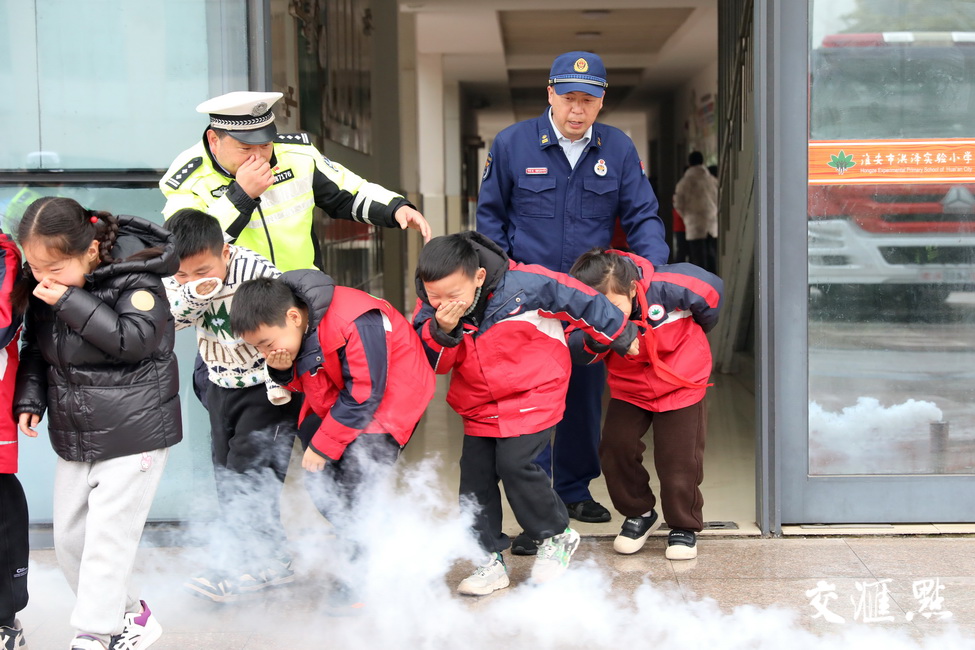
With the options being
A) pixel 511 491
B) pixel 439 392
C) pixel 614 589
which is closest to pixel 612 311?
pixel 511 491

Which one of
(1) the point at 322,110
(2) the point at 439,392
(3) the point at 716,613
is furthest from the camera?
(2) the point at 439,392

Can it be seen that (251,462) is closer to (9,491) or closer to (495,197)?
(9,491)

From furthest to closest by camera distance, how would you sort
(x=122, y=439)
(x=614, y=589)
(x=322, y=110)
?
(x=322, y=110) → (x=614, y=589) → (x=122, y=439)

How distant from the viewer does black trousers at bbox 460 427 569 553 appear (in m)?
3.24

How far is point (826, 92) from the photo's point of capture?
3828mm

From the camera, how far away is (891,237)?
387cm

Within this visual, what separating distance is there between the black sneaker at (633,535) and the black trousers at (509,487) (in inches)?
14.9

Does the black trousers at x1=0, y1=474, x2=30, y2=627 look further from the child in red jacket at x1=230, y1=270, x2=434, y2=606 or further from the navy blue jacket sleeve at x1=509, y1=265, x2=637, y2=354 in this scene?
the navy blue jacket sleeve at x1=509, y1=265, x2=637, y2=354

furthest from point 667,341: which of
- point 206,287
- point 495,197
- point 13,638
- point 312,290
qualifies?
point 13,638

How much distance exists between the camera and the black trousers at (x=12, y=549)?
9.28ft

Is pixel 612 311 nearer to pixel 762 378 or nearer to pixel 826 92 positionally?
pixel 762 378


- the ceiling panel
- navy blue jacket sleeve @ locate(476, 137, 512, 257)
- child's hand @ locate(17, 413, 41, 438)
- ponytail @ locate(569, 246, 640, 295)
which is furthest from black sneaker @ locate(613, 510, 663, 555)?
the ceiling panel

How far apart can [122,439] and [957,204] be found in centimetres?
303

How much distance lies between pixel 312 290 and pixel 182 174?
63 cm
